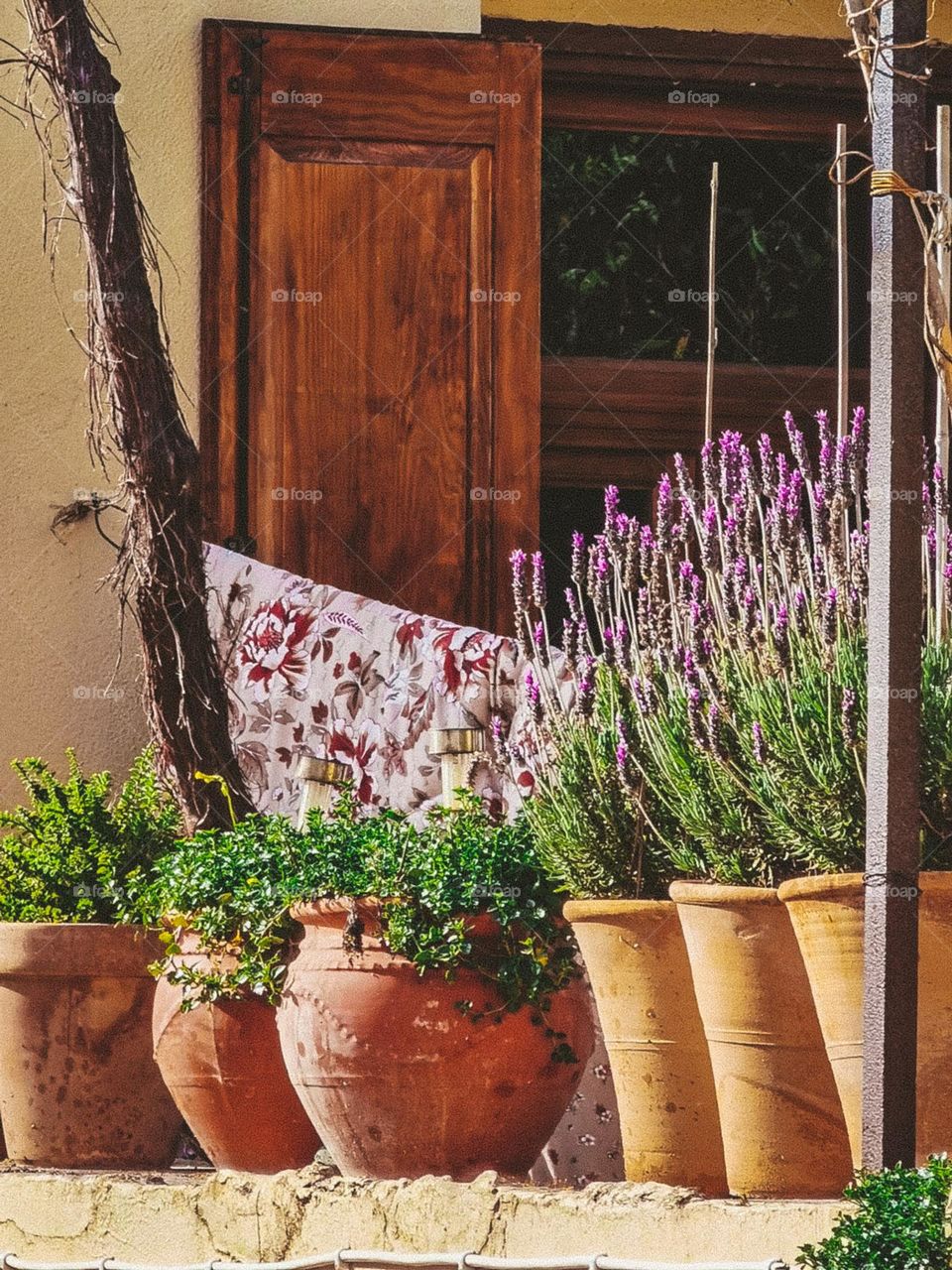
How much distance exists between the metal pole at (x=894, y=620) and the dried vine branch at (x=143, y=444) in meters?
1.76

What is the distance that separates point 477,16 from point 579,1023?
122 inches

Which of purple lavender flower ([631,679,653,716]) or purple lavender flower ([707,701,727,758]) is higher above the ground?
purple lavender flower ([631,679,653,716])

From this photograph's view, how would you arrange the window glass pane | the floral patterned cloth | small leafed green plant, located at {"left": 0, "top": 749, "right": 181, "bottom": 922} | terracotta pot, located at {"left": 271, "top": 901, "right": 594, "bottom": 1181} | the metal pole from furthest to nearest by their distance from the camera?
the window glass pane → the floral patterned cloth → small leafed green plant, located at {"left": 0, "top": 749, "right": 181, "bottom": 922} → terracotta pot, located at {"left": 271, "top": 901, "right": 594, "bottom": 1181} → the metal pole

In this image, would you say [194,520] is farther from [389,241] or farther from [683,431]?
[683,431]

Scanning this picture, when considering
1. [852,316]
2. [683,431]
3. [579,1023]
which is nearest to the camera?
[579,1023]

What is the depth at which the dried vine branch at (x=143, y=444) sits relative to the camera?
13.8ft

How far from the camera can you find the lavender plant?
117 inches

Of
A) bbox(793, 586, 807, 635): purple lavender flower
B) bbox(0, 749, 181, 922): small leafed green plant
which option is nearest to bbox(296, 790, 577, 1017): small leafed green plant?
bbox(793, 586, 807, 635): purple lavender flower

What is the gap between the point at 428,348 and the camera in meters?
5.53

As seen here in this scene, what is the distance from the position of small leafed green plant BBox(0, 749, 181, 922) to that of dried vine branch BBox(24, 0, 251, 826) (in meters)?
0.12

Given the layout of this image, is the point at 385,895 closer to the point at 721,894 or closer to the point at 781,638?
the point at 721,894

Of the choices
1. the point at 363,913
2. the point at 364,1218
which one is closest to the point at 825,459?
the point at 363,913

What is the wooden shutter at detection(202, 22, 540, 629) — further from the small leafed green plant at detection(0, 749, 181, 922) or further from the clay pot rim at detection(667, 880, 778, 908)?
the clay pot rim at detection(667, 880, 778, 908)

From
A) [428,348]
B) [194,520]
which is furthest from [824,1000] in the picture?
[428,348]
